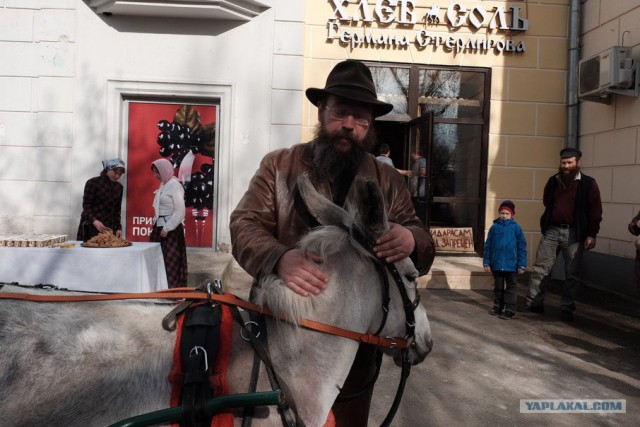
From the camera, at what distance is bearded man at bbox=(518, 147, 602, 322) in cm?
674

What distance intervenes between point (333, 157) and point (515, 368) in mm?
3836

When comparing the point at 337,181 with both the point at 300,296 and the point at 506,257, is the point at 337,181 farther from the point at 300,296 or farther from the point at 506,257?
the point at 506,257

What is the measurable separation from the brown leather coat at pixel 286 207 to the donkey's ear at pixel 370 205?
1.13ft

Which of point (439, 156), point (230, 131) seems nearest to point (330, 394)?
point (230, 131)

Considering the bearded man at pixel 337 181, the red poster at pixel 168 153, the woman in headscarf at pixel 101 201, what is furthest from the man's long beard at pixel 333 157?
the red poster at pixel 168 153

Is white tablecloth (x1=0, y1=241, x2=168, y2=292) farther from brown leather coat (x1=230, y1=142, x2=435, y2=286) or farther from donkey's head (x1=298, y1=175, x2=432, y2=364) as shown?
donkey's head (x1=298, y1=175, x2=432, y2=364)

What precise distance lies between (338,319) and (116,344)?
2.28 feet

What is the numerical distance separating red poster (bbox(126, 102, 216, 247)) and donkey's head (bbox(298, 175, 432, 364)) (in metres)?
7.41

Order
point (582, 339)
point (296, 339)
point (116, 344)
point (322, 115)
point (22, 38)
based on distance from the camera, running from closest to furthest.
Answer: point (116, 344)
point (296, 339)
point (322, 115)
point (582, 339)
point (22, 38)

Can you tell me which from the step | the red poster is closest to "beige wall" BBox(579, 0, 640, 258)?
the step

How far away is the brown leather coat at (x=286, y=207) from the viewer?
83.9 inches

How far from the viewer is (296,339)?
1.76m

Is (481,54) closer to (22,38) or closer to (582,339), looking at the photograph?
(582,339)

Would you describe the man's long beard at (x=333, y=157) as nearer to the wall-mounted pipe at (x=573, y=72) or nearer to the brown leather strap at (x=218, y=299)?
the brown leather strap at (x=218, y=299)
